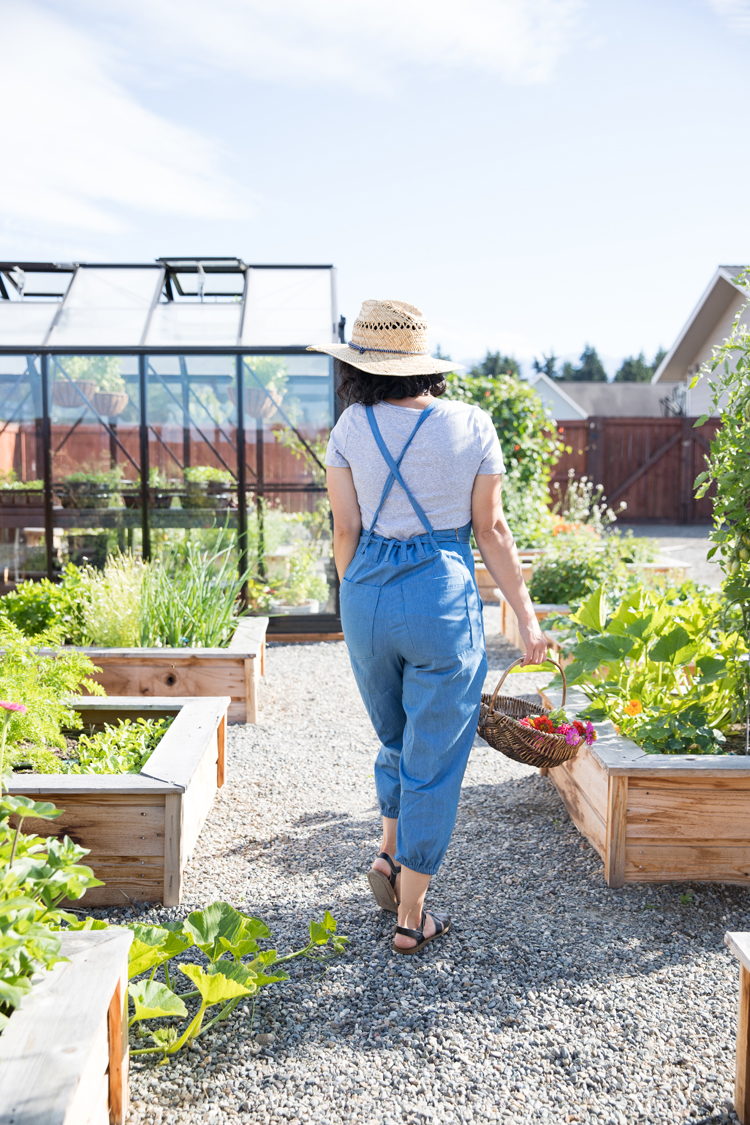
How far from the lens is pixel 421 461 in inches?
74.1

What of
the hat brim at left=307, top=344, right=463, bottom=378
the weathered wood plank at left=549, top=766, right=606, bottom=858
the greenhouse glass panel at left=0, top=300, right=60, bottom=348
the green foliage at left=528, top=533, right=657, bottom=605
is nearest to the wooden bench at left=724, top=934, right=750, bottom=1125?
the weathered wood plank at left=549, top=766, right=606, bottom=858

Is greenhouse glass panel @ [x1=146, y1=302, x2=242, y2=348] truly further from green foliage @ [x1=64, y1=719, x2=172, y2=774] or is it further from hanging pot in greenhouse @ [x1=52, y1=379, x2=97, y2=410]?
green foliage @ [x1=64, y1=719, x2=172, y2=774]

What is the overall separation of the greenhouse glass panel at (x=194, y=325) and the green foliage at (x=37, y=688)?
A: 11.6 feet

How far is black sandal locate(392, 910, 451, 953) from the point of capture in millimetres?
2010

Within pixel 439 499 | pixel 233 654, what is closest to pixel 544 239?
pixel 233 654

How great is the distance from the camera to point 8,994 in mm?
1071

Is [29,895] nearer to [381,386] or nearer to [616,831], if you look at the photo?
[381,386]

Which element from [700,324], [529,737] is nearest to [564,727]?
[529,737]

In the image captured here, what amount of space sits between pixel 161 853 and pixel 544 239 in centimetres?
1729

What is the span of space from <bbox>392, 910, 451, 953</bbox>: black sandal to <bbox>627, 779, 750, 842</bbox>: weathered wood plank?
2.05ft

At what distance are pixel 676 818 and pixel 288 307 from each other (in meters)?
5.07

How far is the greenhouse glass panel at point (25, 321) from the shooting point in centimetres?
589

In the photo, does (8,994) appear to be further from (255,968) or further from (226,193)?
(226,193)

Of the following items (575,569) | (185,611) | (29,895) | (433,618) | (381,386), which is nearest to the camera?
(29,895)
